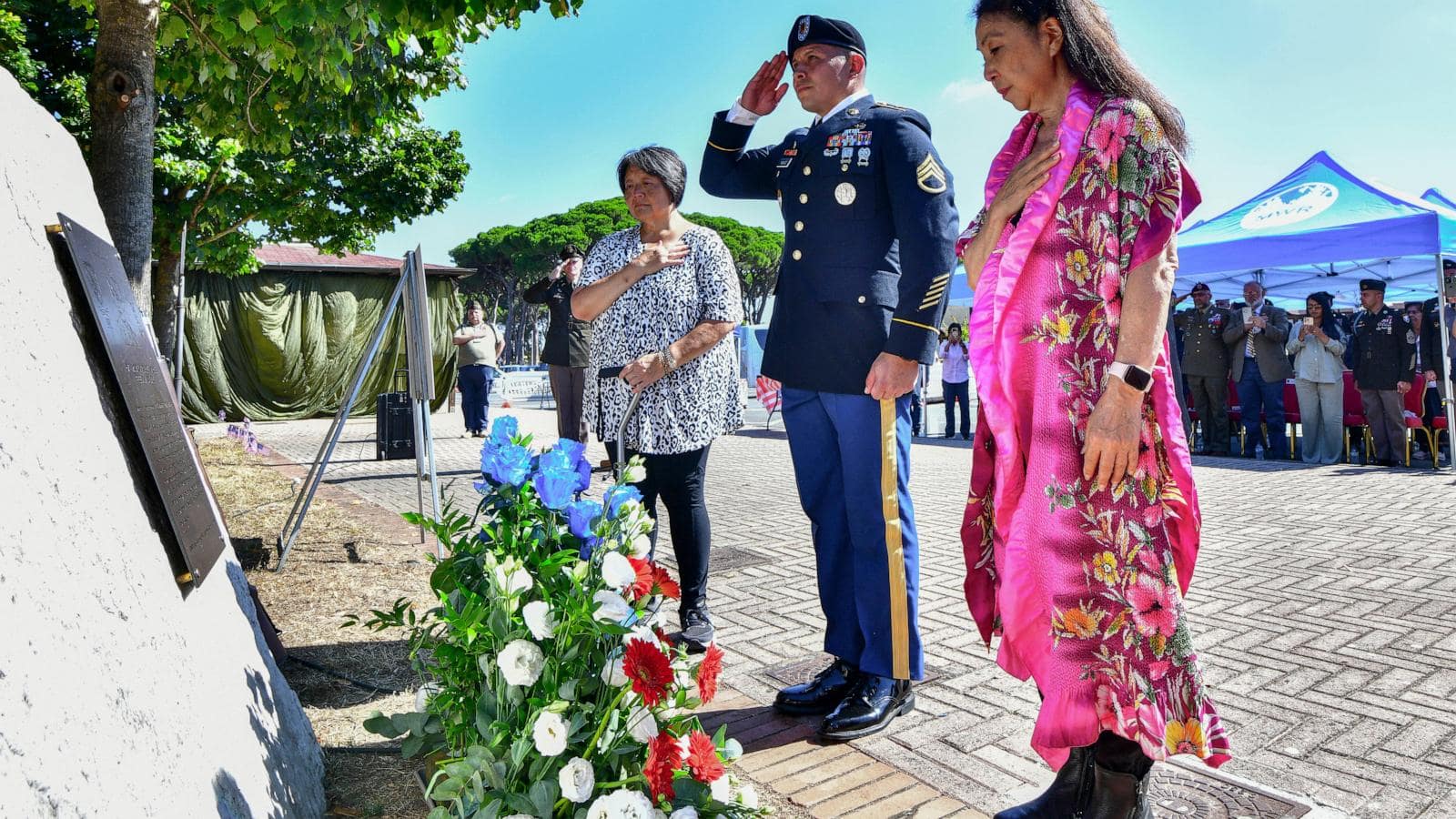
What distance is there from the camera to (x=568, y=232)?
56.9 meters

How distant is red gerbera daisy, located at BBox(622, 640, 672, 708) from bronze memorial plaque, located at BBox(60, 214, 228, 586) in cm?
89

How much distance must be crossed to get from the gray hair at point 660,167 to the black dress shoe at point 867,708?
6.40 feet

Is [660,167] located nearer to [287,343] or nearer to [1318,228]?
[1318,228]

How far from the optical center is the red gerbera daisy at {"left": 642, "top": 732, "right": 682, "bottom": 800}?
1.72 metres

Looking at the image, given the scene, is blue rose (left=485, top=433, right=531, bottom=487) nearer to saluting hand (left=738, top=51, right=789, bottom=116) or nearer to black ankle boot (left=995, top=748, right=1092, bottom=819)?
black ankle boot (left=995, top=748, right=1092, bottom=819)

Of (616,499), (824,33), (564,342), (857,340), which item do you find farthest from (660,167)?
(564,342)

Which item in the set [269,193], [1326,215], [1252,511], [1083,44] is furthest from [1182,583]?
[269,193]

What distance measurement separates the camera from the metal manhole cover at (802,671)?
136 inches

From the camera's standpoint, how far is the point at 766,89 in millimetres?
3305

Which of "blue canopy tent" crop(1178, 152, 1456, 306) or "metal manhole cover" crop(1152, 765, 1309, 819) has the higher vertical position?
"blue canopy tent" crop(1178, 152, 1456, 306)

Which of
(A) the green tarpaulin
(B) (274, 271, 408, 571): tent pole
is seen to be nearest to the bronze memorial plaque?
(B) (274, 271, 408, 571): tent pole

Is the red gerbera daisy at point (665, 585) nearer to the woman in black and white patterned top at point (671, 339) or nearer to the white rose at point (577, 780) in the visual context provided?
the white rose at point (577, 780)

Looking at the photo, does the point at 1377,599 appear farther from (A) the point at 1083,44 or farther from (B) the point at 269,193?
(B) the point at 269,193

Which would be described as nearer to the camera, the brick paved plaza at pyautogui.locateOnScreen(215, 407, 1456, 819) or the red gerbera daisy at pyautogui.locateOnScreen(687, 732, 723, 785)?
the red gerbera daisy at pyautogui.locateOnScreen(687, 732, 723, 785)
